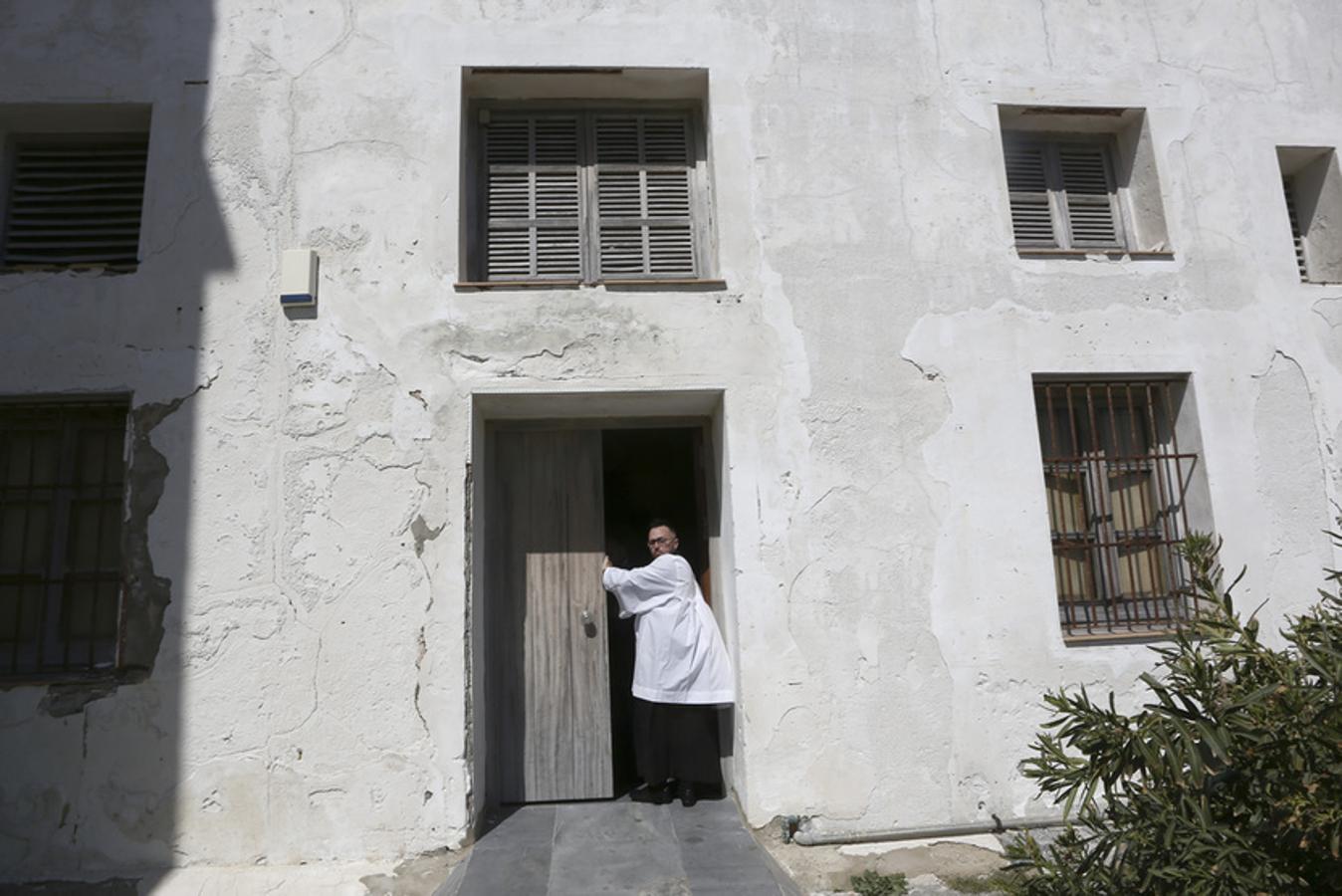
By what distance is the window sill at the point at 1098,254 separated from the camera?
533cm

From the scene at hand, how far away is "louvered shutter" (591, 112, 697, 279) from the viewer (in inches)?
217

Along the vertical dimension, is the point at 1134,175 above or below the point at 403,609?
above

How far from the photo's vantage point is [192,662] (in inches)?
180

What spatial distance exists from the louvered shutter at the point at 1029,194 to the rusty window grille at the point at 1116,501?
1.13 meters

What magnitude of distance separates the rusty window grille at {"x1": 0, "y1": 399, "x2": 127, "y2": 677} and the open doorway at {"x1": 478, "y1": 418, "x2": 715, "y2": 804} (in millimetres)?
2031

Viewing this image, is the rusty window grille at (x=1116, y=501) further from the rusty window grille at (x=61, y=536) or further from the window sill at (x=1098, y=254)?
the rusty window grille at (x=61, y=536)

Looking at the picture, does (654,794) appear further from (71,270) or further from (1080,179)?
(1080,179)

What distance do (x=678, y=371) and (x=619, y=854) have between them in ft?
8.47

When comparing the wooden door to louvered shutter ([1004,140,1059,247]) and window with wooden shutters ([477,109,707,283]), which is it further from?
louvered shutter ([1004,140,1059,247])

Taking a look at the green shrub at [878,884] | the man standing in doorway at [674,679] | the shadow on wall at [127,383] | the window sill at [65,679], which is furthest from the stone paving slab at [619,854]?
the window sill at [65,679]

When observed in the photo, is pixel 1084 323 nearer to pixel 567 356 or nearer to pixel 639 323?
pixel 639 323

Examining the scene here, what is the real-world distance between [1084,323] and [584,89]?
134 inches

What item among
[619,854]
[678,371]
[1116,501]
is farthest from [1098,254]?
[619,854]

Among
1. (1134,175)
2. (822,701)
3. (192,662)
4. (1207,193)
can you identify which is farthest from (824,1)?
(192,662)
